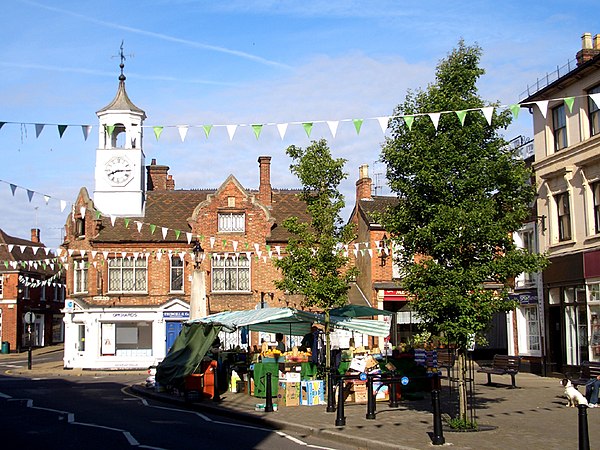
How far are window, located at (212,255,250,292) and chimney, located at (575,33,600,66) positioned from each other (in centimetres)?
2087

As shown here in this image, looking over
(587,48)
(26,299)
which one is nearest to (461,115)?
(587,48)

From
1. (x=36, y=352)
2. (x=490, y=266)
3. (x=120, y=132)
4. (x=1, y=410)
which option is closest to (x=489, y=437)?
(x=490, y=266)

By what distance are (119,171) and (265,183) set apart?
851 cm

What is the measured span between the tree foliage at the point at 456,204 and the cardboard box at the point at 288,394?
18.7ft

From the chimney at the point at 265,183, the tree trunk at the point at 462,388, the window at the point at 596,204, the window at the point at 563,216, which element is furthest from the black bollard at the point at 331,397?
the chimney at the point at 265,183

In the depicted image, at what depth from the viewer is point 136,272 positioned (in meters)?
40.7

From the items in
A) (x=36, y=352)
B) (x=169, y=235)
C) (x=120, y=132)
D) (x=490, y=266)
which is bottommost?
(x=36, y=352)

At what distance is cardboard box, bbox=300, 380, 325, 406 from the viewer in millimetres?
19391

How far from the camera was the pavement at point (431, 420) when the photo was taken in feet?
42.0

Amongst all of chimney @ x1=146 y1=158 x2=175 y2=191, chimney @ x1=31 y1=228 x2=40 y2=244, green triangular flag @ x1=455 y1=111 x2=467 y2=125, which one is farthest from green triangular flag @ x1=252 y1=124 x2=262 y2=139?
chimney @ x1=31 y1=228 x2=40 y2=244

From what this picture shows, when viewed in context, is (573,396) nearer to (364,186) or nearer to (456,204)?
(456,204)

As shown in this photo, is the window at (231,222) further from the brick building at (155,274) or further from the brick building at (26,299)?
the brick building at (26,299)

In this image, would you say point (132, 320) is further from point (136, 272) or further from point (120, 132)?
point (120, 132)

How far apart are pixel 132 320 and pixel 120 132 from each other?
1129 centimetres
